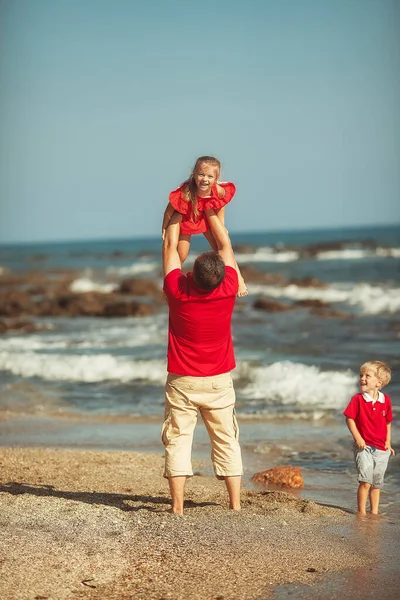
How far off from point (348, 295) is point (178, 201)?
A: 25.5 meters

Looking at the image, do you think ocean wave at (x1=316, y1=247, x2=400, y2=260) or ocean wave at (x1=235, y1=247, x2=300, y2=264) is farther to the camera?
ocean wave at (x1=235, y1=247, x2=300, y2=264)

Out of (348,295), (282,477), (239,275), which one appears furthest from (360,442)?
(348,295)

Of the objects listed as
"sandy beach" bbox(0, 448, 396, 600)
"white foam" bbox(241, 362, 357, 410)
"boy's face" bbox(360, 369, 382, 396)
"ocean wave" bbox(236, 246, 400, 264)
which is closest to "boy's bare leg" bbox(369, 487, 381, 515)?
"sandy beach" bbox(0, 448, 396, 600)

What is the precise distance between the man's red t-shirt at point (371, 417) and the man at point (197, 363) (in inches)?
36.6

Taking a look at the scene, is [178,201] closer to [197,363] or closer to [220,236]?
[220,236]

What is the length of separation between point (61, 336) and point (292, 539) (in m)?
15.2

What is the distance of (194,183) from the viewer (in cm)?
562

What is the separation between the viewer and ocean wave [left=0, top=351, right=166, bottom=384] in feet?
44.2

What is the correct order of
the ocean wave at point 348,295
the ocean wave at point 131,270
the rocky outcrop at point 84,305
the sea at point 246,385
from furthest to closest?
the ocean wave at point 131,270 → the ocean wave at point 348,295 → the rocky outcrop at point 84,305 → the sea at point 246,385

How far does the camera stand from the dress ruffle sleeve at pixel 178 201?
5.65 metres

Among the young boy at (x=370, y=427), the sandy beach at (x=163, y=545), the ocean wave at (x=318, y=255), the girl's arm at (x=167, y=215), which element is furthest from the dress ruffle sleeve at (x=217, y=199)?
the ocean wave at (x=318, y=255)

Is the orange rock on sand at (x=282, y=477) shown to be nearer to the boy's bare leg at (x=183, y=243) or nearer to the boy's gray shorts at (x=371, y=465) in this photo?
the boy's gray shorts at (x=371, y=465)

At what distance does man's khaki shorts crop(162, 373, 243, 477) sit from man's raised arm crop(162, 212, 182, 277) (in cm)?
70

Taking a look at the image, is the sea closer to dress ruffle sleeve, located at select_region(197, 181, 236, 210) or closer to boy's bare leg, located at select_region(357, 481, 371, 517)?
boy's bare leg, located at select_region(357, 481, 371, 517)
